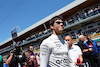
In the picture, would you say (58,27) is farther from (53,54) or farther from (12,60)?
(12,60)

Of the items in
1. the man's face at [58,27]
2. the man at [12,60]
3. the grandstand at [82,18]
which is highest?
the grandstand at [82,18]

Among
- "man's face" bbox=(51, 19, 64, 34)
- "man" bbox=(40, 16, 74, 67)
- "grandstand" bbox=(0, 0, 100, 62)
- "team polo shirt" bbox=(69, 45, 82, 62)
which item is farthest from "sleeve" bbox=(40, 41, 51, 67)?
"grandstand" bbox=(0, 0, 100, 62)

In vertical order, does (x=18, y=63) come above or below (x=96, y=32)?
below

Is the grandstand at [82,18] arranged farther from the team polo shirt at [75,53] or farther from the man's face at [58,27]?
the man's face at [58,27]

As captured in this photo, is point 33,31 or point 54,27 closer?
point 54,27

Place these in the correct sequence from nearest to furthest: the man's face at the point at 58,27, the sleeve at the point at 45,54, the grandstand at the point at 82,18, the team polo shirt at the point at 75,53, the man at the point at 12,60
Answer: the sleeve at the point at 45,54 → the man's face at the point at 58,27 → the man at the point at 12,60 → the team polo shirt at the point at 75,53 → the grandstand at the point at 82,18

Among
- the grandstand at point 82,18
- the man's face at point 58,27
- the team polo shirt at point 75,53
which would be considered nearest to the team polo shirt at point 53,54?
the man's face at point 58,27

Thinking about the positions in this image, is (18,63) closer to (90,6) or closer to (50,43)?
(50,43)

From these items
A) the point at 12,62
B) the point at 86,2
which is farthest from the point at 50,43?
the point at 86,2

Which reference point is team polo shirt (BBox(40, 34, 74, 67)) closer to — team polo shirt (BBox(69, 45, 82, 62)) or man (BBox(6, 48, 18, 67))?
man (BBox(6, 48, 18, 67))

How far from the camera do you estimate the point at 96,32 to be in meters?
12.3

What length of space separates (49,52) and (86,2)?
14335mm

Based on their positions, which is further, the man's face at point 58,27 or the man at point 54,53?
the man's face at point 58,27

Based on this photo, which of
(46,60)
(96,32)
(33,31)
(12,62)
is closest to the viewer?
(46,60)
